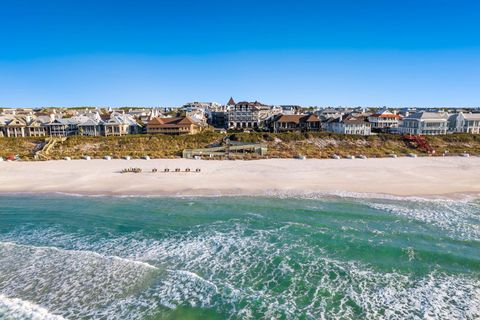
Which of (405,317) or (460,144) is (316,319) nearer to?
(405,317)

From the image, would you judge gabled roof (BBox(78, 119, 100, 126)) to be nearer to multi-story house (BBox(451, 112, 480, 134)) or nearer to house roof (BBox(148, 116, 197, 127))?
house roof (BBox(148, 116, 197, 127))

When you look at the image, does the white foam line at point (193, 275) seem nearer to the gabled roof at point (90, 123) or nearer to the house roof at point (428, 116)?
the gabled roof at point (90, 123)

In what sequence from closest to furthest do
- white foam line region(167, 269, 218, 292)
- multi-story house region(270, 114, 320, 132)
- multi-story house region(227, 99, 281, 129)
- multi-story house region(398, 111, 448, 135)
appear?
white foam line region(167, 269, 218, 292), multi-story house region(398, 111, 448, 135), multi-story house region(270, 114, 320, 132), multi-story house region(227, 99, 281, 129)

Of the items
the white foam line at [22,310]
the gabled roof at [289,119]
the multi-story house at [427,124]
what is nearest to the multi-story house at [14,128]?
the gabled roof at [289,119]

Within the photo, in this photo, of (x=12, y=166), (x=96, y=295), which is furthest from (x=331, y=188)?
(x=12, y=166)

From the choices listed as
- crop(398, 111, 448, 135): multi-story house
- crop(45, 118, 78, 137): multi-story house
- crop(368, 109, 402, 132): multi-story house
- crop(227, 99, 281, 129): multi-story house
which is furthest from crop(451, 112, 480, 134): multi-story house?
crop(45, 118, 78, 137): multi-story house

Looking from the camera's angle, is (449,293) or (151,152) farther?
(151,152)

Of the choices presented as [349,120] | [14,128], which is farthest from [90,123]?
[349,120]
